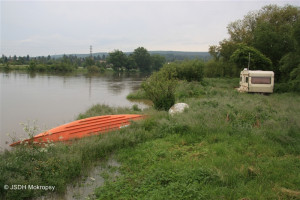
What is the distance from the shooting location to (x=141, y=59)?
83.2 meters

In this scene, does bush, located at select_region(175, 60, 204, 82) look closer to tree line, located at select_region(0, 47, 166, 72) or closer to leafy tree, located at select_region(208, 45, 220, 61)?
leafy tree, located at select_region(208, 45, 220, 61)

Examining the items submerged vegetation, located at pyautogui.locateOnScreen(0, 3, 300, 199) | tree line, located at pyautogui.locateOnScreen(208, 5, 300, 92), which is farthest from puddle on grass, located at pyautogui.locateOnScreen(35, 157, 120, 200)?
tree line, located at pyautogui.locateOnScreen(208, 5, 300, 92)

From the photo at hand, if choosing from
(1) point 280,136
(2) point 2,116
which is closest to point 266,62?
(1) point 280,136

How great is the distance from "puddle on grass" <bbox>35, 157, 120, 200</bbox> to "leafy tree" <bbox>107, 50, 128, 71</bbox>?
238ft

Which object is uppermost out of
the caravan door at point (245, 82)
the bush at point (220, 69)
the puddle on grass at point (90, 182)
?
the bush at point (220, 69)

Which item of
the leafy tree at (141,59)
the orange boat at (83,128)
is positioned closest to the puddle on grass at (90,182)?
the orange boat at (83,128)

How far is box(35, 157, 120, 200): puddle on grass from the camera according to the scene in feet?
12.9

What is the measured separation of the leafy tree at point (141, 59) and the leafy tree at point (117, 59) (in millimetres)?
6509

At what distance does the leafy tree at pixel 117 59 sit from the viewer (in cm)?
7581

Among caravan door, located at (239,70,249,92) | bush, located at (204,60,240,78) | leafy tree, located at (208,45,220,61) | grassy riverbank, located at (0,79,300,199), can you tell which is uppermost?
leafy tree, located at (208,45,220,61)

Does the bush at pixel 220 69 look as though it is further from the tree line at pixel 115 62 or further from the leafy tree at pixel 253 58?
the tree line at pixel 115 62

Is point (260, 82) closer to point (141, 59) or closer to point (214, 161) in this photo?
point (214, 161)

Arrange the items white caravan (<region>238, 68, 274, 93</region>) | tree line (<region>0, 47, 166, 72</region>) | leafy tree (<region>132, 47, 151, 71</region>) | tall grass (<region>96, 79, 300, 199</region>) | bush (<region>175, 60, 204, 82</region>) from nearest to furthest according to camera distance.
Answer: tall grass (<region>96, 79, 300, 199</region>) → white caravan (<region>238, 68, 274, 93</region>) → bush (<region>175, 60, 204, 82</region>) → tree line (<region>0, 47, 166, 72</region>) → leafy tree (<region>132, 47, 151, 71</region>)

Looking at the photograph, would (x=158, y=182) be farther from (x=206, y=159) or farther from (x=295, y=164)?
(x=295, y=164)
